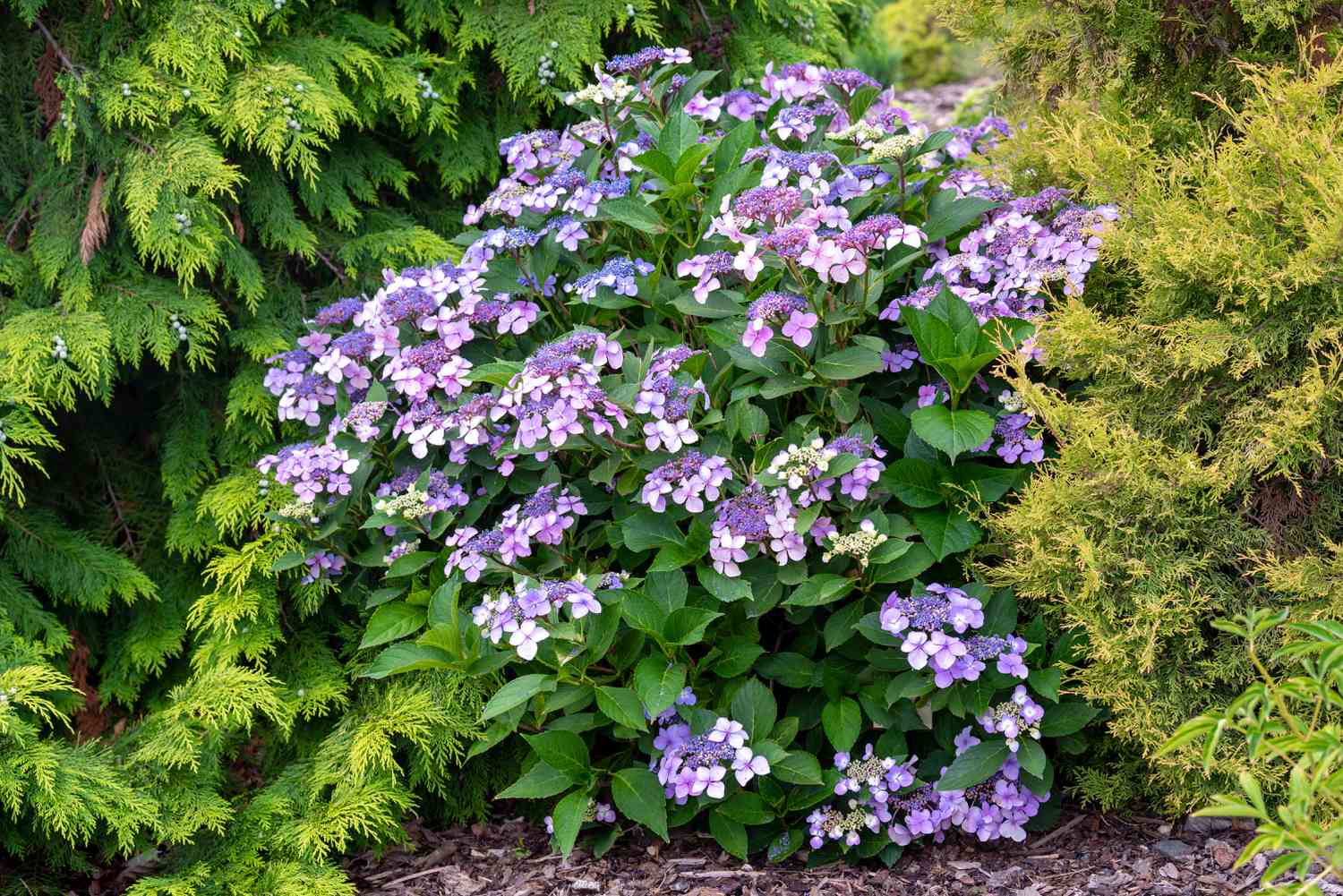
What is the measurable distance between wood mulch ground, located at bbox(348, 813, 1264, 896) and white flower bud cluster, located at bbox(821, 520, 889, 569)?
2.26 ft

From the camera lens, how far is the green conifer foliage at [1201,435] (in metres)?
2.05

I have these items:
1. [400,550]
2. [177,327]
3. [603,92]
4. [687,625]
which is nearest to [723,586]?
[687,625]

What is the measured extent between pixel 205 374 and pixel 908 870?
2315mm

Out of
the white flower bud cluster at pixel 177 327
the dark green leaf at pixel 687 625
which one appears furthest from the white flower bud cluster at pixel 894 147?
the white flower bud cluster at pixel 177 327

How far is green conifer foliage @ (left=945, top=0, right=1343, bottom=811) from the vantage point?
80.8 inches

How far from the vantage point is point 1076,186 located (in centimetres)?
262

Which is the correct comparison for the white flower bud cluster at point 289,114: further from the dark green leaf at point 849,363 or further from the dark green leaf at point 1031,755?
the dark green leaf at point 1031,755

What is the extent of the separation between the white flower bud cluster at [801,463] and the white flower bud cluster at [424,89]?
1.66m

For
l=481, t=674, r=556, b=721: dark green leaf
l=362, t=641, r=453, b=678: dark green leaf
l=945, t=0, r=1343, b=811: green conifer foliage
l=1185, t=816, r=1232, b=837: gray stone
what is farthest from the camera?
l=1185, t=816, r=1232, b=837: gray stone

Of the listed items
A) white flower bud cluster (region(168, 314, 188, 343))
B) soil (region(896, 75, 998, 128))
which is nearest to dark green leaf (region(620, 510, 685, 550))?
white flower bud cluster (region(168, 314, 188, 343))

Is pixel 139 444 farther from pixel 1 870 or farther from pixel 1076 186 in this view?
pixel 1076 186

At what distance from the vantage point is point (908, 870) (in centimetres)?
238

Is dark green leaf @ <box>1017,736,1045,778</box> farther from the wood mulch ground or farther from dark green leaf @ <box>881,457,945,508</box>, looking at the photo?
dark green leaf @ <box>881,457,945,508</box>

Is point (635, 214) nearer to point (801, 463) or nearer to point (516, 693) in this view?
point (801, 463)
